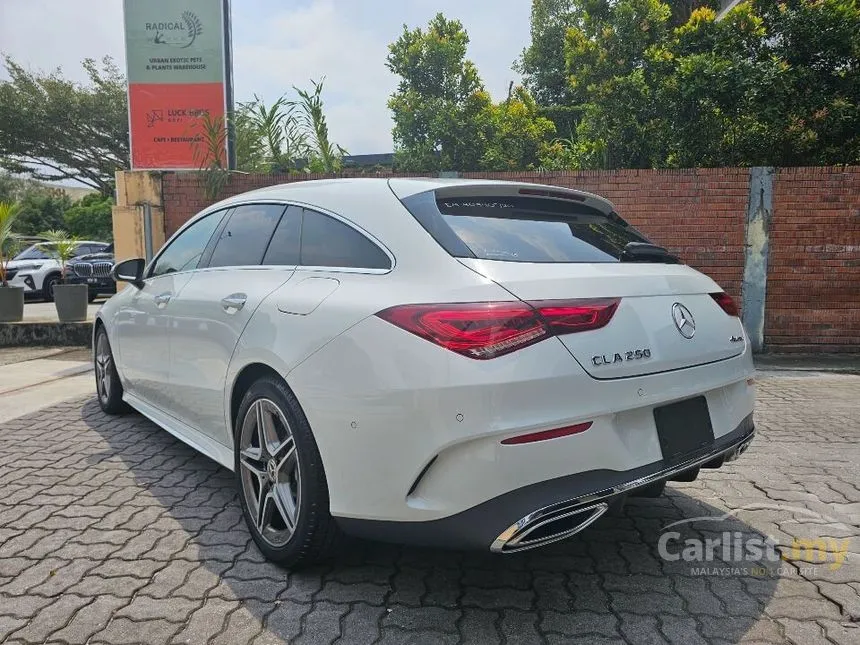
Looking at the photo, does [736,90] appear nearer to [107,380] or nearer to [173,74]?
[173,74]

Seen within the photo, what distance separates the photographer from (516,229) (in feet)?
8.12

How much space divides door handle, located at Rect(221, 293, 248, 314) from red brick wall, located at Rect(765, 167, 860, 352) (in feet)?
21.8

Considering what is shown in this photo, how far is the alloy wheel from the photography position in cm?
247

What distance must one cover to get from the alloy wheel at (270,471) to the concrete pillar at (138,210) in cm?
607

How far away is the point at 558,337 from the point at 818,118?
778 cm

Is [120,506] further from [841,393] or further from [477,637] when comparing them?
[841,393]

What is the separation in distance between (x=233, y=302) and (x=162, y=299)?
1038 millimetres

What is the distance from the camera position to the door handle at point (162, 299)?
3607 millimetres

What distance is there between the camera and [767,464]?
3.80 metres

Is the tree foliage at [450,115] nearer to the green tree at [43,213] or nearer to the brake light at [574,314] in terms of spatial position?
the brake light at [574,314]

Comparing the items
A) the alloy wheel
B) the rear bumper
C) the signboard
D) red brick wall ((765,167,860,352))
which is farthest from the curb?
red brick wall ((765,167,860,352))

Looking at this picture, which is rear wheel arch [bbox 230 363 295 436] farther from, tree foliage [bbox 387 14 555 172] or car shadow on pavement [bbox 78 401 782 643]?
tree foliage [bbox 387 14 555 172]

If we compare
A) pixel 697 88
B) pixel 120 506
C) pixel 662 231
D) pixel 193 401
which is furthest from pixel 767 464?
pixel 697 88

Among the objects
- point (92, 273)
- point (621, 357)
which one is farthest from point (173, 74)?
point (621, 357)
